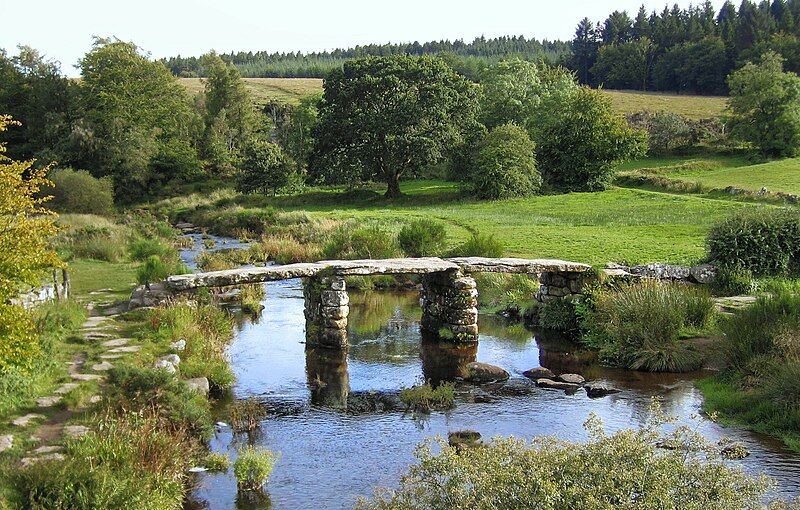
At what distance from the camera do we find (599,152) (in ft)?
164

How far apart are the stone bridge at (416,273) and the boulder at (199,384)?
15.3 ft

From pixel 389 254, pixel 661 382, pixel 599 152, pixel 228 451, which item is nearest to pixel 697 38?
pixel 599 152

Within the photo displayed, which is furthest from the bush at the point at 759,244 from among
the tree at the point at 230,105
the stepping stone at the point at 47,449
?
the tree at the point at 230,105

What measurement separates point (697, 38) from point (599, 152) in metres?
60.1

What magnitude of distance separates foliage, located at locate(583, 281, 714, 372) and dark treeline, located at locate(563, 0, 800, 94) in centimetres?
7335

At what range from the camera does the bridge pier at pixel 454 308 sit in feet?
68.0

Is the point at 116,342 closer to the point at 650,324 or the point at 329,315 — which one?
the point at 329,315

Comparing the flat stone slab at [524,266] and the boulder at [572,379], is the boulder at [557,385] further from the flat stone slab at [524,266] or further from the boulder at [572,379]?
the flat stone slab at [524,266]

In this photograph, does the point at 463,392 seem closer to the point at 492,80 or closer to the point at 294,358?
the point at 294,358

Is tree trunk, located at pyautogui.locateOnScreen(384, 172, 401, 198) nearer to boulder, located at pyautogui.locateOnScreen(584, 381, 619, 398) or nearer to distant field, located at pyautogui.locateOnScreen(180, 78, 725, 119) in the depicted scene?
distant field, located at pyautogui.locateOnScreen(180, 78, 725, 119)

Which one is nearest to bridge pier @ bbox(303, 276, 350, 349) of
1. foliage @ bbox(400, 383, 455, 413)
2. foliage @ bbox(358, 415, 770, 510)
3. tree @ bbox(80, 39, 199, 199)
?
foliage @ bbox(400, 383, 455, 413)

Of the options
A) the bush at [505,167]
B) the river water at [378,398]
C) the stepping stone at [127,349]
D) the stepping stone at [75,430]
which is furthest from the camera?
the bush at [505,167]

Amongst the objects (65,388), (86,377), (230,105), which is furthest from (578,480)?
(230,105)

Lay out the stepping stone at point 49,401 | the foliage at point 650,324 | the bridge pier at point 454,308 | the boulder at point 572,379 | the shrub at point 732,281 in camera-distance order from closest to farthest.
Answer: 1. the stepping stone at point 49,401
2. the boulder at point 572,379
3. the foliage at point 650,324
4. the bridge pier at point 454,308
5. the shrub at point 732,281
